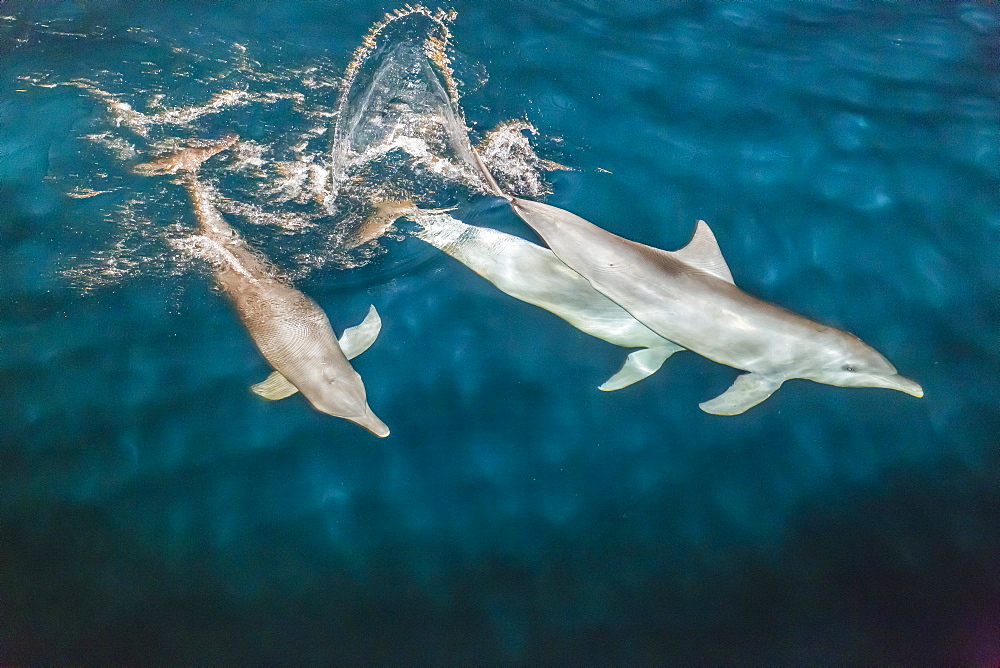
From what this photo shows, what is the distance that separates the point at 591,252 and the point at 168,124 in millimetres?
5470

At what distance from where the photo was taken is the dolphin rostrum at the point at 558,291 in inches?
257

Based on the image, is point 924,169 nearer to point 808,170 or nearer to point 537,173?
point 808,170

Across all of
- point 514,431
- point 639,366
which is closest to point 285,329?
point 514,431

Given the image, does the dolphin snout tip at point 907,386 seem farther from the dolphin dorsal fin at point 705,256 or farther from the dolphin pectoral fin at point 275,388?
the dolphin pectoral fin at point 275,388

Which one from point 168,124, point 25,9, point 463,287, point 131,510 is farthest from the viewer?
point 25,9

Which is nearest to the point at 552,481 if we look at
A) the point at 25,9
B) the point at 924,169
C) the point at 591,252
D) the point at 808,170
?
the point at 591,252

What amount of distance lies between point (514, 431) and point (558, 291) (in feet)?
5.06

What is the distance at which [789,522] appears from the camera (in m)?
6.29

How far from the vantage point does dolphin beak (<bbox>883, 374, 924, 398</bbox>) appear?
6305mm

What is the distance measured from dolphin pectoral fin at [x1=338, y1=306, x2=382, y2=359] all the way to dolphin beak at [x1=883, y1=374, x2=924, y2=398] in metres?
5.31

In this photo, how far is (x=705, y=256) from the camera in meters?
6.37

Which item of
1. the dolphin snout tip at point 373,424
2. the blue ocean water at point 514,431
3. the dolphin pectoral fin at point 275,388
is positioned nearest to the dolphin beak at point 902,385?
the blue ocean water at point 514,431

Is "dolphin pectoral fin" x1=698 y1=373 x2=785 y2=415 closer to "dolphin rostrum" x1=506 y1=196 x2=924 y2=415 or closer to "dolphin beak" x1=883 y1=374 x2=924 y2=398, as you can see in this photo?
"dolphin rostrum" x1=506 y1=196 x2=924 y2=415

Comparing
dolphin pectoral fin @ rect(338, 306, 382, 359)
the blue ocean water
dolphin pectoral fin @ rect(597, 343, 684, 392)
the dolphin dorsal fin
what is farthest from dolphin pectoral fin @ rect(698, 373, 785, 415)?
dolphin pectoral fin @ rect(338, 306, 382, 359)
